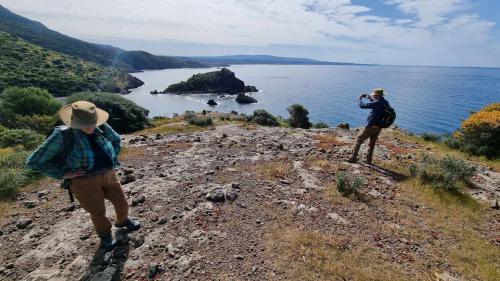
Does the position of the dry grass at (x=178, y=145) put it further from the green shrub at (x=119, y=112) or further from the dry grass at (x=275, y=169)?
the green shrub at (x=119, y=112)

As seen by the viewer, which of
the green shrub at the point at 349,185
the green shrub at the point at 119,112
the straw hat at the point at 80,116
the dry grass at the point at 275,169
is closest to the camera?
the straw hat at the point at 80,116

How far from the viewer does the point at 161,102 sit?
121 meters

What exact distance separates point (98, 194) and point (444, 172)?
10.7 meters

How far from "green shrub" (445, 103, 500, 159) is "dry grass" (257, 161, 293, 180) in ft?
45.1

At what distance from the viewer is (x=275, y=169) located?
1084 cm

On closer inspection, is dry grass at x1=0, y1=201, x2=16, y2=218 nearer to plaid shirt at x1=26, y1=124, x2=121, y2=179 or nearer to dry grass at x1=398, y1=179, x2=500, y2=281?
plaid shirt at x1=26, y1=124, x2=121, y2=179

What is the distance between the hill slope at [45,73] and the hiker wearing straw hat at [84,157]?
10709cm

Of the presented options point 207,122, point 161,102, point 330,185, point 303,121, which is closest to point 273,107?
point 161,102

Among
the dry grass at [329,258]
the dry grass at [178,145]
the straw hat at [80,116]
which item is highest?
the straw hat at [80,116]

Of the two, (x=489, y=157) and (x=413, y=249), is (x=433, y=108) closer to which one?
(x=489, y=157)

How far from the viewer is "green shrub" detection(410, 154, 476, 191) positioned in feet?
32.9

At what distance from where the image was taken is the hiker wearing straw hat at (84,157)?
504 centimetres

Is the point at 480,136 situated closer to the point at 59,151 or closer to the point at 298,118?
the point at 59,151

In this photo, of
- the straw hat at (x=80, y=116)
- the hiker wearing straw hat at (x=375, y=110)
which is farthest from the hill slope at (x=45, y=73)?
the hiker wearing straw hat at (x=375, y=110)
